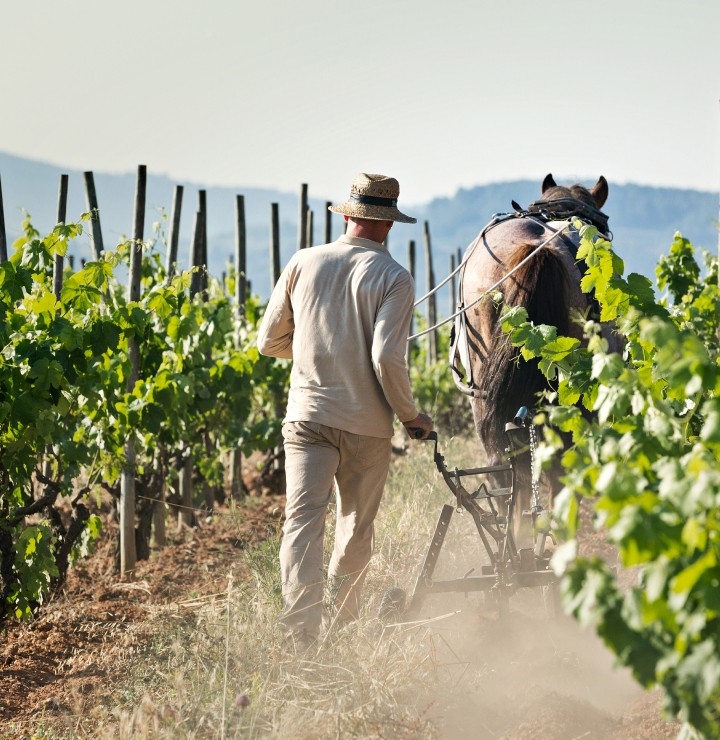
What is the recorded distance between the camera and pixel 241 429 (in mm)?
7922

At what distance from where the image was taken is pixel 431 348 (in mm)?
12922

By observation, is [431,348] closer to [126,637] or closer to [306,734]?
[126,637]

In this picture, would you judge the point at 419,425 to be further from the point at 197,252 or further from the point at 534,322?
the point at 197,252

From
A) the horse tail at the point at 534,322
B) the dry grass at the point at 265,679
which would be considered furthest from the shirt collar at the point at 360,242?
the dry grass at the point at 265,679

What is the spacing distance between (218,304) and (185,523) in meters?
1.61

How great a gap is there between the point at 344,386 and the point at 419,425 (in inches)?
14.6

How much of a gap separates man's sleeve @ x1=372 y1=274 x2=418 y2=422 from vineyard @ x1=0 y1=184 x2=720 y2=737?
0.50 metres

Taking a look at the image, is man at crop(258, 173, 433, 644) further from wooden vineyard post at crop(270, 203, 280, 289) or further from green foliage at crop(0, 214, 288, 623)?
wooden vineyard post at crop(270, 203, 280, 289)

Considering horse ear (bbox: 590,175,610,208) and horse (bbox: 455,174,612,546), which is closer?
horse (bbox: 455,174,612,546)

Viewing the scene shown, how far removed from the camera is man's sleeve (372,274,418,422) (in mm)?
4277

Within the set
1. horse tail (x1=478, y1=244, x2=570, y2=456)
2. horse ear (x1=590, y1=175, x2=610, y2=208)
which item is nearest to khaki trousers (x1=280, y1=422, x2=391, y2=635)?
horse tail (x1=478, y1=244, x2=570, y2=456)

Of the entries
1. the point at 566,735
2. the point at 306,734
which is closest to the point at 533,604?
the point at 566,735

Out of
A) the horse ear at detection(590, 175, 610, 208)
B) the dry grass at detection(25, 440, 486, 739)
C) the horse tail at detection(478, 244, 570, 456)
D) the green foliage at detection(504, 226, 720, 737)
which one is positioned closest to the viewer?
the green foliage at detection(504, 226, 720, 737)

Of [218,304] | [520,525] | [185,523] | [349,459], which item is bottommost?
[185,523]
